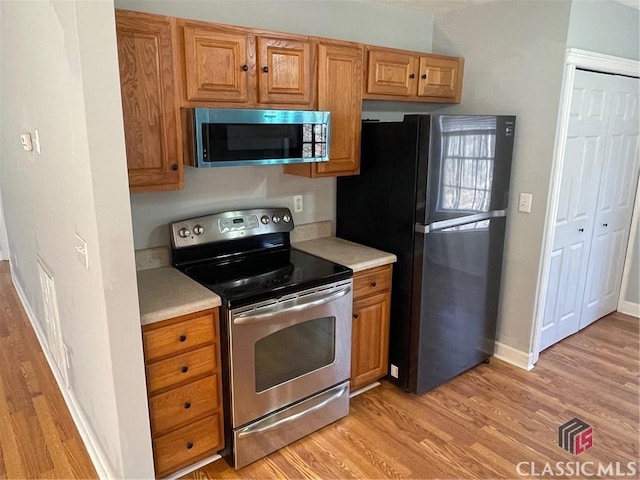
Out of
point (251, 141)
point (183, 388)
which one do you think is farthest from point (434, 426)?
point (251, 141)

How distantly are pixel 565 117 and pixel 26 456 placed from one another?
3.40 metres

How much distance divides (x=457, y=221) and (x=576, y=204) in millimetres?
1113

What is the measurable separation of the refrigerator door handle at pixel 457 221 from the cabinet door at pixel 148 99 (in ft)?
4.19

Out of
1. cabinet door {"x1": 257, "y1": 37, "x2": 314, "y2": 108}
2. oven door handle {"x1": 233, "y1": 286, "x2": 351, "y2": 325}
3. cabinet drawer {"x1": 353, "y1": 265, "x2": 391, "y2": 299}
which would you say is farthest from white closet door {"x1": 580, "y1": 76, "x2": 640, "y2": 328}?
oven door handle {"x1": 233, "y1": 286, "x2": 351, "y2": 325}

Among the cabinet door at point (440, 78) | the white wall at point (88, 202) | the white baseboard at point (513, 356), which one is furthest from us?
the white baseboard at point (513, 356)

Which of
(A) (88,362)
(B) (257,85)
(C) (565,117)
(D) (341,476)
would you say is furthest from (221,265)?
(C) (565,117)

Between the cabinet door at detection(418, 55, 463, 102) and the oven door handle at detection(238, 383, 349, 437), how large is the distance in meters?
1.86

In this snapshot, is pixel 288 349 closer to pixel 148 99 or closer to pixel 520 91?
pixel 148 99

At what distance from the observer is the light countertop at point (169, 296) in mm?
1872

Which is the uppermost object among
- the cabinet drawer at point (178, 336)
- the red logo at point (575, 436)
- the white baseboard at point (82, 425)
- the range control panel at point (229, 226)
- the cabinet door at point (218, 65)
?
the cabinet door at point (218, 65)

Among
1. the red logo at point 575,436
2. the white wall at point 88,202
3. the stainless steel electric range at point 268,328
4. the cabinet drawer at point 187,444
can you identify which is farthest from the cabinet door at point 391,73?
the red logo at point 575,436

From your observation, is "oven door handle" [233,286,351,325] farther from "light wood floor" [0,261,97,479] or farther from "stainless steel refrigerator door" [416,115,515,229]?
"light wood floor" [0,261,97,479]

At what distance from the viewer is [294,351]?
7.43 ft

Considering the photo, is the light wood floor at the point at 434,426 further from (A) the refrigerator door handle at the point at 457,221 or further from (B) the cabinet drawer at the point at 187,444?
(A) the refrigerator door handle at the point at 457,221
